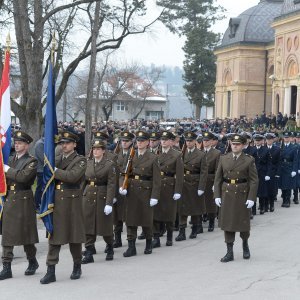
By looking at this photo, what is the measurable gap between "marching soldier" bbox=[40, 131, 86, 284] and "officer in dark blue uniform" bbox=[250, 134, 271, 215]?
812 centimetres

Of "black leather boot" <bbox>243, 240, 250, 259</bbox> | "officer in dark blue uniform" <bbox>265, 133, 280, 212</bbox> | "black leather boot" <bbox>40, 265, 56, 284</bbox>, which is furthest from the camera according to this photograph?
"officer in dark blue uniform" <bbox>265, 133, 280, 212</bbox>

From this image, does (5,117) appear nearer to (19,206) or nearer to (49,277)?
(19,206)

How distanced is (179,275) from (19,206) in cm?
245

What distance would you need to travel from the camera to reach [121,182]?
36.2 ft

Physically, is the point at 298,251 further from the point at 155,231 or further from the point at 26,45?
the point at 26,45

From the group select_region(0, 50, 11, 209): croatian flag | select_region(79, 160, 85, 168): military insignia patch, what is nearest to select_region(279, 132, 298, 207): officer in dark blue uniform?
select_region(79, 160, 85, 168): military insignia patch

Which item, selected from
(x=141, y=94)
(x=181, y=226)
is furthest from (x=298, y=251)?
(x=141, y=94)

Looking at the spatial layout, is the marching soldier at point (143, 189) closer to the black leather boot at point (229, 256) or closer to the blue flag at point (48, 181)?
the black leather boot at point (229, 256)

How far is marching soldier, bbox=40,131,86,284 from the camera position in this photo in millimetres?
8664

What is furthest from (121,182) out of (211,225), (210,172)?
(211,225)

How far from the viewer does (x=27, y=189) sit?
29.4ft

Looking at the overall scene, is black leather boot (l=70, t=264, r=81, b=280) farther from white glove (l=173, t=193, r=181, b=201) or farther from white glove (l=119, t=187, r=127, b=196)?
white glove (l=173, t=193, r=181, b=201)

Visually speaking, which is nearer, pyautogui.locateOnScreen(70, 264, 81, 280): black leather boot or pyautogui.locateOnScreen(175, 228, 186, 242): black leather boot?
pyautogui.locateOnScreen(70, 264, 81, 280): black leather boot

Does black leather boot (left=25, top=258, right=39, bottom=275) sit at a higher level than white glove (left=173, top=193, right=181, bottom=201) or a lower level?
lower
